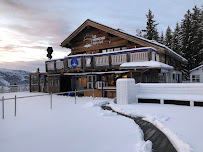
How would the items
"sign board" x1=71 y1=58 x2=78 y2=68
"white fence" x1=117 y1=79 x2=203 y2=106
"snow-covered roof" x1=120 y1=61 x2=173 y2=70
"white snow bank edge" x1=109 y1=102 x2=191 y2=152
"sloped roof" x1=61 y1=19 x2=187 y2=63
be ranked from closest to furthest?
1. "white snow bank edge" x1=109 y1=102 x2=191 y2=152
2. "white fence" x1=117 y1=79 x2=203 y2=106
3. "snow-covered roof" x1=120 y1=61 x2=173 y2=70
4. "sloped roof" x1=61 y1=19 x2=187 y2=63
5. "sign board" x1=71 y1=58 x2=78 y2=68

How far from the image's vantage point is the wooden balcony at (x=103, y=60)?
493 inches

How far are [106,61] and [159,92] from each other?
6057mm

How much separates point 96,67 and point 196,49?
81.8ft

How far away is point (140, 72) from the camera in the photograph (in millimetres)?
13859

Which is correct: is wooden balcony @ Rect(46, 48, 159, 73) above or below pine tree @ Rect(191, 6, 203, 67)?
below

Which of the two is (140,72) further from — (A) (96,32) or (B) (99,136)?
(B) (99,136)

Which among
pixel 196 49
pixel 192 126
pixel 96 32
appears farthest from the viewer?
pixel 196 49

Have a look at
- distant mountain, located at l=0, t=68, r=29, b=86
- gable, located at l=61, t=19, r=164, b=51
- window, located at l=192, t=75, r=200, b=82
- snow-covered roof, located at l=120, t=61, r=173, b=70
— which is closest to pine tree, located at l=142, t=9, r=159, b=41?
window, located at l=192, t=75, r=200, b=82

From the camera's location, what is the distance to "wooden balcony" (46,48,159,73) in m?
12.5

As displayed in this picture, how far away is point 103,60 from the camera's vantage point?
14516 millimetres

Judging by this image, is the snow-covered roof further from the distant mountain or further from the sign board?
the distant mountain

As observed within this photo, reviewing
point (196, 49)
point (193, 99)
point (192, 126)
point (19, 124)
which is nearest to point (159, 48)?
point (193, 99)

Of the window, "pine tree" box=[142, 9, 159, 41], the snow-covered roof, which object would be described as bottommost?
the window

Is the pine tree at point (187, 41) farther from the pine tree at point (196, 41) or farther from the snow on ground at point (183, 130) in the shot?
the snow on ground at point (183, 130)
